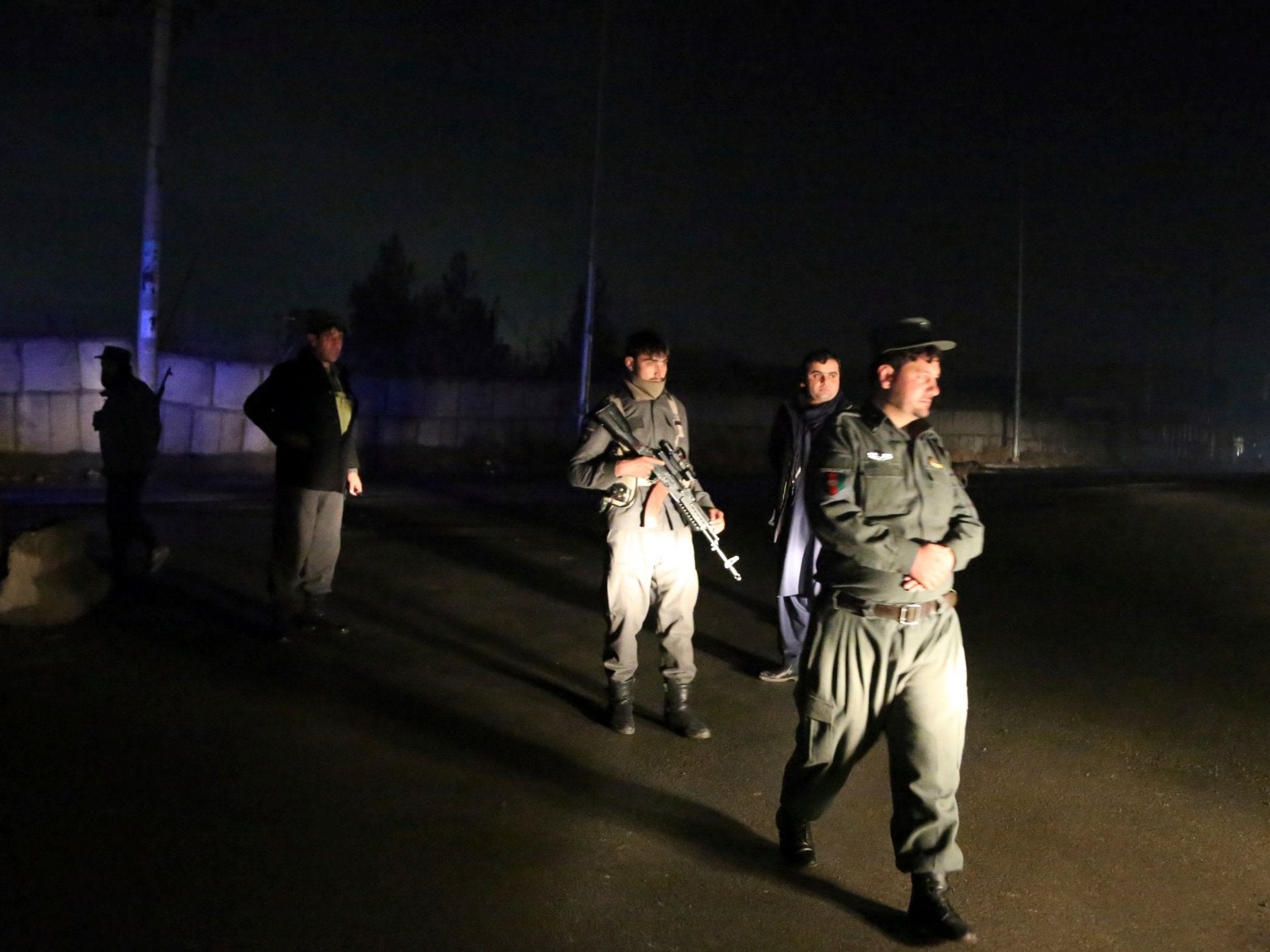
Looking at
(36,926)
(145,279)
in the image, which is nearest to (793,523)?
(36,926)

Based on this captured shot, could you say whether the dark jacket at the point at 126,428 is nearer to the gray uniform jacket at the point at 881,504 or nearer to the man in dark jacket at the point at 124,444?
the man in dark jacket at the point at 124,444

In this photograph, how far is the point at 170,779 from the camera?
4613 millimetres

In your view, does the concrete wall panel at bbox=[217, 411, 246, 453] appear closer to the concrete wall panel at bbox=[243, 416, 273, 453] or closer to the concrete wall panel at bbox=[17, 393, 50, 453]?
the concrete wall panel at bbox=[243, 416, 273, 453]

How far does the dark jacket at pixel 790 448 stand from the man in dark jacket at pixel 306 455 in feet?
8.22

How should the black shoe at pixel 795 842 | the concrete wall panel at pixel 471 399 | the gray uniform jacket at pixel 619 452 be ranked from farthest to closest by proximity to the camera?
the concrete wall panel at pixel 471 399, the gray uniform jacket at pixel 619 452, the black shoe at pixel 795 842

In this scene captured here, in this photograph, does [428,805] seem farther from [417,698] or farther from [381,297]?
[381,297]

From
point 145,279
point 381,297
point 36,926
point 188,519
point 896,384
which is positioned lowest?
point 36,926

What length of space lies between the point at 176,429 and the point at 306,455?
1492 centimetres

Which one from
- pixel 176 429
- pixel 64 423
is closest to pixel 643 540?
pixel 64 423

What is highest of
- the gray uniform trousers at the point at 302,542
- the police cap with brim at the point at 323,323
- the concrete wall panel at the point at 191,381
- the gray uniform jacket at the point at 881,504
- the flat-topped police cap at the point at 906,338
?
the concrete wall panel at the point at 191,381

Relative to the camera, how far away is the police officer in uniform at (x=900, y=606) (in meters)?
3.50

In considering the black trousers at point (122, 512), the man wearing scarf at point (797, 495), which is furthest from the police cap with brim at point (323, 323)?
the man wearing scarf at point (797, 495)

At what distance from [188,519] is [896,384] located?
10.2m

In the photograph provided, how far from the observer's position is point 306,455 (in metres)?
6.72
